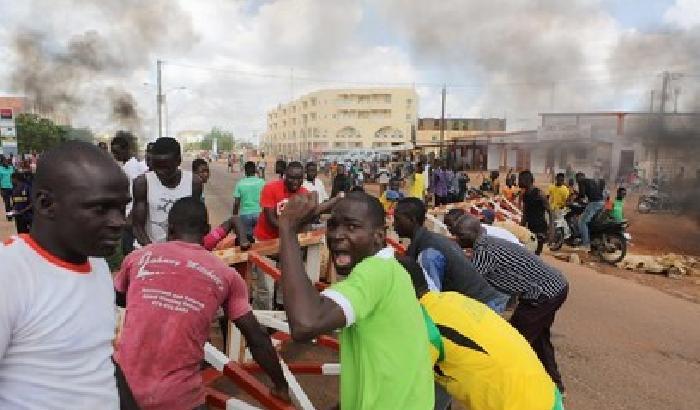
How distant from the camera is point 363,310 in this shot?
1.49 metres

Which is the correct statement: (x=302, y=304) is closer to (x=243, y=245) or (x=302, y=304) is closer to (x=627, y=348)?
(x=243, y=245)

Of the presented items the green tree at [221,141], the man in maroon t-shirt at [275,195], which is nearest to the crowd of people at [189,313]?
the man in maroon t-shirt at [275,195]

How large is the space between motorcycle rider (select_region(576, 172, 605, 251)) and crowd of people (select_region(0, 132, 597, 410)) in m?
9.02

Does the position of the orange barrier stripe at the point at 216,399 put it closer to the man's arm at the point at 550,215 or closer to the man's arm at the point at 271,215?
the man's arm at the point at 271,215

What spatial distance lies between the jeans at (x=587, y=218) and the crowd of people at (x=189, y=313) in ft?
29.9

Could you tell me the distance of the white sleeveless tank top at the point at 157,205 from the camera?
3.67 m

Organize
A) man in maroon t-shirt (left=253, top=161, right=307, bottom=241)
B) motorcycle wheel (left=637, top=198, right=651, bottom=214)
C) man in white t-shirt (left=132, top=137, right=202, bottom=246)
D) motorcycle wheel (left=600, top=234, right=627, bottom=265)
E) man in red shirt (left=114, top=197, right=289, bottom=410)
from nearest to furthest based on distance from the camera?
man in red shirt (left=114, top=197, right=289, bottom=410) → man in white t-shirt (left=132, top=137, right=202, bottom=246) → man in maroon t-shirt (left=253, top=161, right=307, bottom=241) → motorcycle wheel (left=600, top=234, right=627, bottom=265) → motorcycle wheel (left=637, top=198, right=651, bottom=214)

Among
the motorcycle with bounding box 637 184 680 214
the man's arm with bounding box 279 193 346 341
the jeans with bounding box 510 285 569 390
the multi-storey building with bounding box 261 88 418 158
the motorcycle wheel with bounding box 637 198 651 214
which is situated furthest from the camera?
the multi-storey building with bounding box 261 88 418 158

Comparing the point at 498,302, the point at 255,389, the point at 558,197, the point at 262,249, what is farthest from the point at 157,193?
the point at 558,197

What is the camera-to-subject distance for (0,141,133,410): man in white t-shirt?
1.15 metres

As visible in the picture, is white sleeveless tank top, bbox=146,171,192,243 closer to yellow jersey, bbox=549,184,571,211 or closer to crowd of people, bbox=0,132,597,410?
crowd of people, bbox=0,132,597,410

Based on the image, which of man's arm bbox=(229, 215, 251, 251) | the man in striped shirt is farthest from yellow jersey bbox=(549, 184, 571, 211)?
man's arm bbox=(229, 215, 251, 251)

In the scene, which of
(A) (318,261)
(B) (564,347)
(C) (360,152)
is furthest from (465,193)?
(C) (360,152)

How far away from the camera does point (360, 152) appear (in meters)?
46.0
